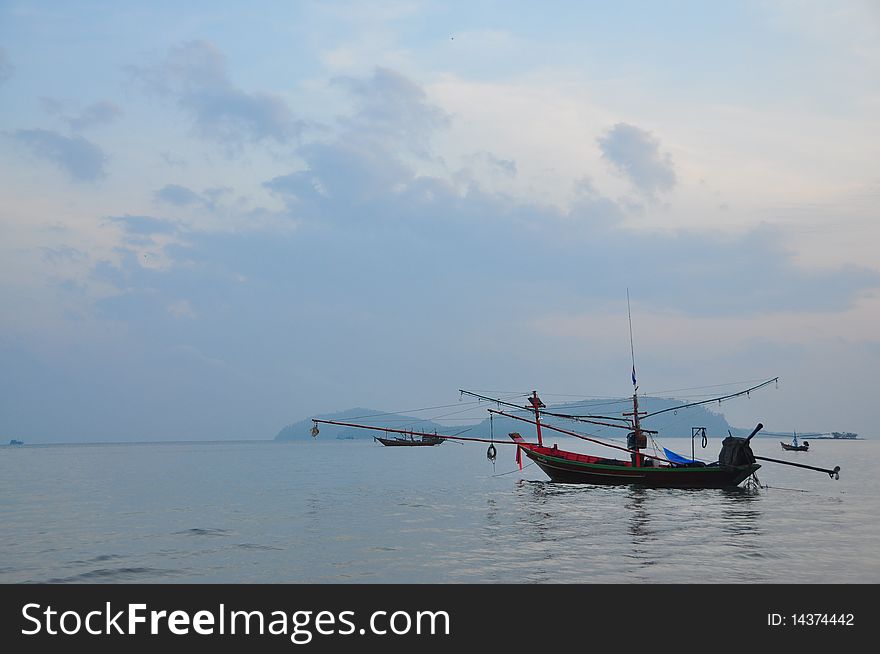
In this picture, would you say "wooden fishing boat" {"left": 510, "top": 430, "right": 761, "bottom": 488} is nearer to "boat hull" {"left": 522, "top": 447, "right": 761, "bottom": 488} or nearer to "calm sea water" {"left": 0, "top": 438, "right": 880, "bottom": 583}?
"boat hull" {"left": 522, "top": 447, "right": 761, "bottom": 488}

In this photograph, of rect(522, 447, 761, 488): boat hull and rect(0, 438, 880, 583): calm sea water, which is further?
rect(522, 447, 761, 488): boat hull

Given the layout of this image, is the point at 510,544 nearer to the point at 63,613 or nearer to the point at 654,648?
the point at 654,648

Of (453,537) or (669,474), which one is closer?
→ (453,537)

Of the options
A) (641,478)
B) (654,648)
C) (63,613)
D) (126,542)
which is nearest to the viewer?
(654,648)

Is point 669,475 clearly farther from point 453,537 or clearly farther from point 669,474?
point 453,537

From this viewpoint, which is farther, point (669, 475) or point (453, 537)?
point (669, 475)

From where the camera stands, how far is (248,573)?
2656 centimetres

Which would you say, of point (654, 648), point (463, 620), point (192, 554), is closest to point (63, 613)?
point (463, 620)

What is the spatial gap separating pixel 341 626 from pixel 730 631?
9643 millimetres

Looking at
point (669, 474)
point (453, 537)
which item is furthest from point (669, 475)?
point (453, 537)

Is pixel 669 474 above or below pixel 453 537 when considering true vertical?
above

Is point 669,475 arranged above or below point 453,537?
above

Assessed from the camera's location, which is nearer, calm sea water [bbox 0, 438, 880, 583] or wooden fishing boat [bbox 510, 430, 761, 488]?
calm sea water [bbox 0, 438, 880, 583]

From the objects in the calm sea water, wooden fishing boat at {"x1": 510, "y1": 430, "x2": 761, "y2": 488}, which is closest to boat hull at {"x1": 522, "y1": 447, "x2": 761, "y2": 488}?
wooden fishing boat at {"x1": 510, "y1": 430, "x2": 761, "y2": 488}
